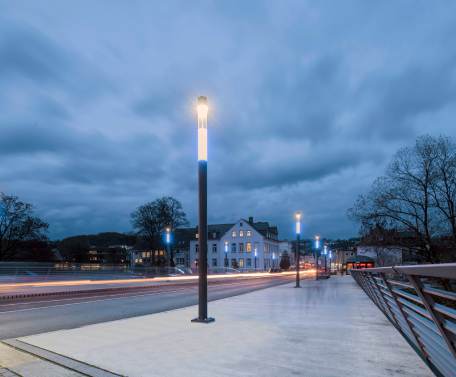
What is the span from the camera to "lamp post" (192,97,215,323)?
26.8 feet

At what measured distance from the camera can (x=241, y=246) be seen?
8100 cm

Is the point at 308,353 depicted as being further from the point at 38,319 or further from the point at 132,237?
the point at 132,237

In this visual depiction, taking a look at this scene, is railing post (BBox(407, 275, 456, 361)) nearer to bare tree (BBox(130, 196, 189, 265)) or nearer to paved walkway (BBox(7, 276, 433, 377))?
paved walkway (BBox(7, 276, 433, 377))

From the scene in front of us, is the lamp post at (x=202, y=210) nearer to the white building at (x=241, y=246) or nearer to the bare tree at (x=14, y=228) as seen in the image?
the bare tree at (x=14, y=228)

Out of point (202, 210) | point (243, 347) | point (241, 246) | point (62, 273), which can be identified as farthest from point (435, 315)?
point (241, 246)

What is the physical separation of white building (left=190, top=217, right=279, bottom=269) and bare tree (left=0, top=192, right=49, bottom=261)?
44.1m

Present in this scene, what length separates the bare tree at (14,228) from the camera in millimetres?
38759

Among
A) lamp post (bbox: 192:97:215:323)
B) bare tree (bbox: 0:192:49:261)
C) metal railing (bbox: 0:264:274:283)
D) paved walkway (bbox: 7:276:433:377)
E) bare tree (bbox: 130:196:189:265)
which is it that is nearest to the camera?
paved walkway (bbox: 7:276:433:377)

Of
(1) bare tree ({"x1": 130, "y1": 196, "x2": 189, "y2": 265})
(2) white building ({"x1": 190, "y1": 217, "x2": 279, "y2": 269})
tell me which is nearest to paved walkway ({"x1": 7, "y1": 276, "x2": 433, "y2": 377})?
(1) bare tree ({"x1": 130, "y1": 196, "x2": 189, "y2": 265})

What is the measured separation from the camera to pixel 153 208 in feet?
207

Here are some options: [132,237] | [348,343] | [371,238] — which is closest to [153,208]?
[132,237]

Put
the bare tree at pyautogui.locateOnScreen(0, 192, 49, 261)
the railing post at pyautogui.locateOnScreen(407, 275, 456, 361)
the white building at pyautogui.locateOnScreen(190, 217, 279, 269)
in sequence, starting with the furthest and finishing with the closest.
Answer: the white building at pyautogui.locateOnScreen(190, 217, 279, 269), the bare tree at pyautogui.locateOnScreen(0, 192, 49, 261), the railing post at pyautogui.locateOnScreen(407, 275, 456, 361)

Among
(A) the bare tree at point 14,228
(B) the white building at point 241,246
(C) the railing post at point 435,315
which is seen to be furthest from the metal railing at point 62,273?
(B) the white building at point 241,246

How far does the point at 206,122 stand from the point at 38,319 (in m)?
7.53
